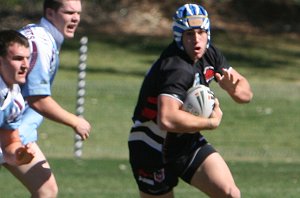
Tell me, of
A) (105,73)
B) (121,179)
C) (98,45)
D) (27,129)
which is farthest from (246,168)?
(98,45)

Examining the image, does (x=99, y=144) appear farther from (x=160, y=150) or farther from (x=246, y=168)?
(x=160, y=150)

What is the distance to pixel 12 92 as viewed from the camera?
23.4ft

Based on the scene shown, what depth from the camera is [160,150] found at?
26.0 feet

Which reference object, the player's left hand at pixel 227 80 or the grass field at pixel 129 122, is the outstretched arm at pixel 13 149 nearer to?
the player's left hand at pixel 227 80

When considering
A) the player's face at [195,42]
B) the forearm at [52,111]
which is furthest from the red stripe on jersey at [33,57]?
the player's face at [195,42]

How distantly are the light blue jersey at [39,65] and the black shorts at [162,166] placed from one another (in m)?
0.83

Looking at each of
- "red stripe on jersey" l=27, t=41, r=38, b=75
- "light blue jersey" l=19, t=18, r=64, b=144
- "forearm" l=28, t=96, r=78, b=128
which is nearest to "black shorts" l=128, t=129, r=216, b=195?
"forearm" l=28, t=96, r=78, b=128

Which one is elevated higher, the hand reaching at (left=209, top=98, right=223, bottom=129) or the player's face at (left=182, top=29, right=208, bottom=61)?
the player's face at (left=182, top=29, right=208, bottom=61)

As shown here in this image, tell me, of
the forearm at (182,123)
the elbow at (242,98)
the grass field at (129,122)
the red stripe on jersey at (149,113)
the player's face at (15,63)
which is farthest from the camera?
the grass field at (129,122)

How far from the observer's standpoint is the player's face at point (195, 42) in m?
7.69

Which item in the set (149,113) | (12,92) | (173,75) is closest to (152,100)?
(149,113)

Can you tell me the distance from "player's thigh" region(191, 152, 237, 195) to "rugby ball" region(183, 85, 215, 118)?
0.37 meters

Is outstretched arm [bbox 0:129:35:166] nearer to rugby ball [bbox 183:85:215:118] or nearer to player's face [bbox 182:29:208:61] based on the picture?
rugby ball [bbox 183:85:215:118]

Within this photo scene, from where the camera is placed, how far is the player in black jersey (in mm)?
7605
